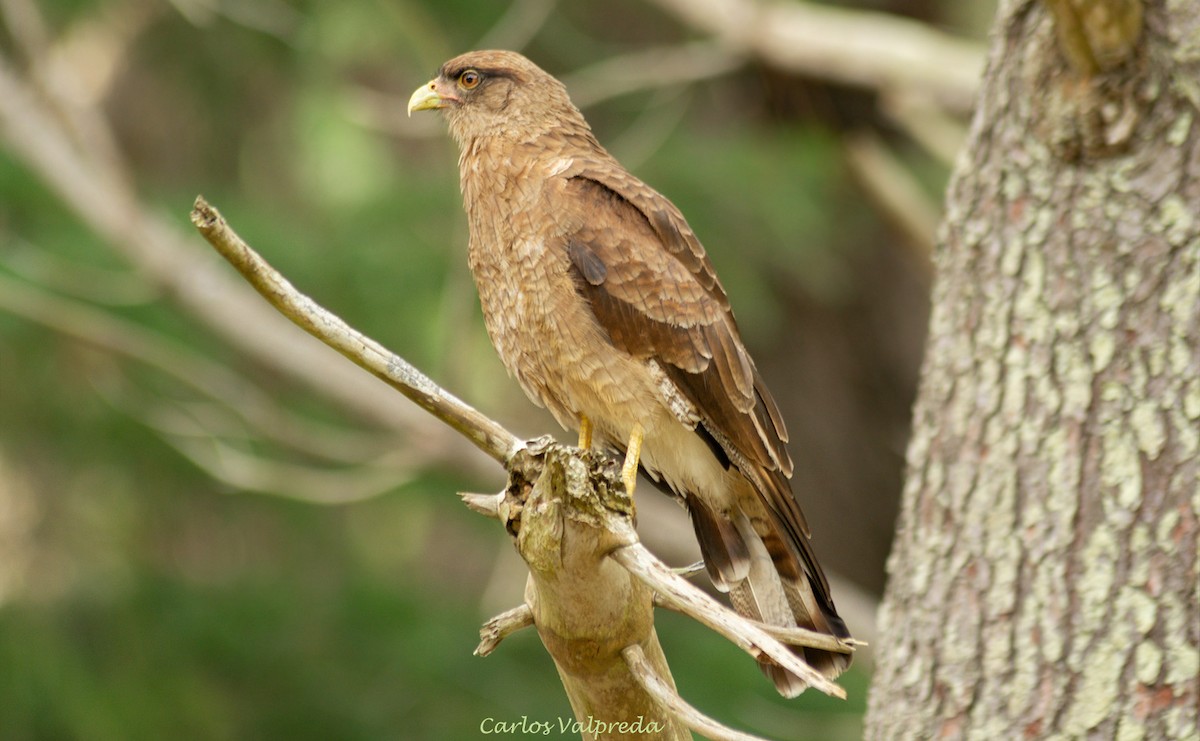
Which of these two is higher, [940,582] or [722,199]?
[722,199]

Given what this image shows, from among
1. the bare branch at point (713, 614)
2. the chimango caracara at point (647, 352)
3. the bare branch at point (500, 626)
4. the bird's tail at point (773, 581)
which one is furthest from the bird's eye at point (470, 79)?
the bare branch at point (713, 614)

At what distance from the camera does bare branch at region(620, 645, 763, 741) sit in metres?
2.56

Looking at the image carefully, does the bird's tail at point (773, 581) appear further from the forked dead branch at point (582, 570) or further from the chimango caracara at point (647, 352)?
the forked dead branch at point (582, 570)

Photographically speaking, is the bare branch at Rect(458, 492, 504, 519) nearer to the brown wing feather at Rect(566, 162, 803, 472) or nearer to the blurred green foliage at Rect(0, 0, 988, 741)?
the brown wing feather at Rect(566, 162, 803, 472)

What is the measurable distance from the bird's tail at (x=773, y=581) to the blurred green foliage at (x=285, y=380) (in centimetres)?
257

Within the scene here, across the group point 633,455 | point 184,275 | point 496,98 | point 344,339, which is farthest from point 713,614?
point 184,275

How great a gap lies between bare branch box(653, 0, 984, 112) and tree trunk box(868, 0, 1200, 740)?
227 centimetres

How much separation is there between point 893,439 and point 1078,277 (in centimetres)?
391

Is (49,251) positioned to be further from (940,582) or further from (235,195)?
(940,582)

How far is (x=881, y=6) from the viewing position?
25.0ft

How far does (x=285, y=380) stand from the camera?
6.60 m

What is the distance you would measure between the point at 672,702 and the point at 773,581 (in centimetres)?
103

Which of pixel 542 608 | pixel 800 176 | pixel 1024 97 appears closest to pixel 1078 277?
pixel 1024 97

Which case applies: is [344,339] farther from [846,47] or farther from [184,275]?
[846,47]
